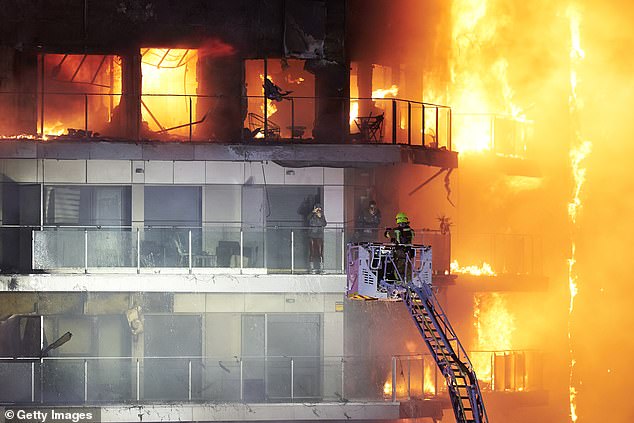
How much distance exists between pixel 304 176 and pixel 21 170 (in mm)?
7190

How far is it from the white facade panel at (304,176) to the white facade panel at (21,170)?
6.41 meters

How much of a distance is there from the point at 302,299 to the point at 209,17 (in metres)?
7.59

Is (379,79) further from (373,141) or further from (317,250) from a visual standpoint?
(317,250)

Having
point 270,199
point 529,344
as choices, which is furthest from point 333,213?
point 529,344

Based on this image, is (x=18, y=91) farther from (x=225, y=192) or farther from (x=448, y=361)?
(x=448, y=361)

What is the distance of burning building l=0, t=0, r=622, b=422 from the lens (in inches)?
1182

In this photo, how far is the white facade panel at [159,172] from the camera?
106ft

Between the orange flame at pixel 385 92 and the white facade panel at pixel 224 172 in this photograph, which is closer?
the white facade panel at pixel 224 172

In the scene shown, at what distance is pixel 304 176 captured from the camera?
105 feet

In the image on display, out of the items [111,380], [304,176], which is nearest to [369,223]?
[304,176]

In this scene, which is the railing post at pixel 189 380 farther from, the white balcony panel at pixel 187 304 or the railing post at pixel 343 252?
the railing post at pixel 343 252

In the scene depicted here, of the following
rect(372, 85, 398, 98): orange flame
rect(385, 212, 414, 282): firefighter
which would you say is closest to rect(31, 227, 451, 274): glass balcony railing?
rect(372, 85, 398, 98): orange flame

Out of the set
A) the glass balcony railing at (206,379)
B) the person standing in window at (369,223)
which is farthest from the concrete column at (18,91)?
the person standing in window at (369,223)

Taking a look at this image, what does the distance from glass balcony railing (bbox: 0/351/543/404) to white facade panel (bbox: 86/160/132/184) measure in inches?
208
